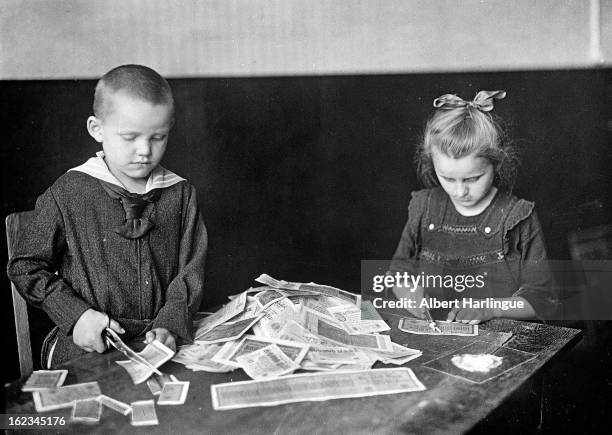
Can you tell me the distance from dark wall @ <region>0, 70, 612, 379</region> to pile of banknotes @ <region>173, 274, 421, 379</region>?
68 cm

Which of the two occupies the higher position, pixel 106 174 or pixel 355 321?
pixel 106 174

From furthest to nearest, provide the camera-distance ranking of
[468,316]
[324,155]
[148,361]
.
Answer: [324,155]
[468,316]
[148,361]

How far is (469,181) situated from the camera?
213 centimetres

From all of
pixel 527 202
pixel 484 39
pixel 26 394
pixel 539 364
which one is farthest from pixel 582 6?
pixel 26 394

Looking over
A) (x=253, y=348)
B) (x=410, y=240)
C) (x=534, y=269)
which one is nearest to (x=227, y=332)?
(x=253, y=348)

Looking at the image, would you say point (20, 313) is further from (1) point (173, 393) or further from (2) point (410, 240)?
(2) point (410, 240)

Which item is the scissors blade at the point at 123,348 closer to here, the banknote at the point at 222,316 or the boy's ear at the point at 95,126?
the banknote at the point at 222,316

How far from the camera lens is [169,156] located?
2.24 metres

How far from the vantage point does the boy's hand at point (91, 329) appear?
1.52 metres

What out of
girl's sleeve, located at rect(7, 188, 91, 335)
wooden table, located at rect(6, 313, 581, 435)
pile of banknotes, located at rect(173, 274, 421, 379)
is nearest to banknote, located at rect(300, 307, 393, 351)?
pile of banknotes, located at rect(173, 274, 421, 379)

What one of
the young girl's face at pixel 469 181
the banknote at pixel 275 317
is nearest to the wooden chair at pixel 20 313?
the banknote at pixel 275 317

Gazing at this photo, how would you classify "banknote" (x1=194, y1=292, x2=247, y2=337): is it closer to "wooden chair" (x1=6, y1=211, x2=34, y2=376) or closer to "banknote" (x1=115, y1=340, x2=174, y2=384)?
"banknote" (x1=115, y1=340, x2=174, y2=384)

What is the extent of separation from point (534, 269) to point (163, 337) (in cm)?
127

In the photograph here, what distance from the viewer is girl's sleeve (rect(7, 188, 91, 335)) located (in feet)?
5.17
